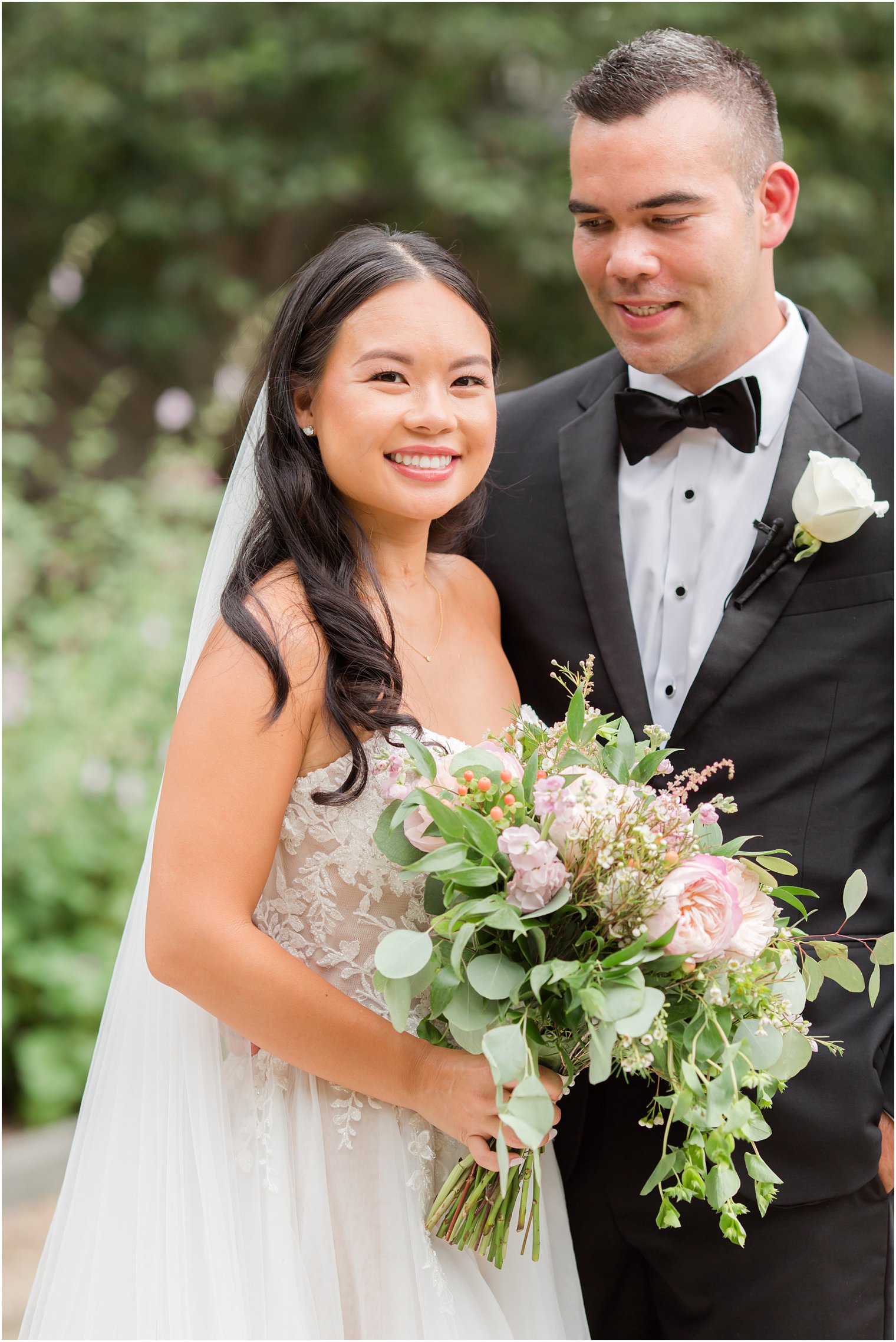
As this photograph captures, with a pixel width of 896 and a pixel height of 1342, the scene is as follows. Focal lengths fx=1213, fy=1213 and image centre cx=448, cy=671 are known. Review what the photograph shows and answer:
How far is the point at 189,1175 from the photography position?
200 centimetres

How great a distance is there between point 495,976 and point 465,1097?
0.91ft

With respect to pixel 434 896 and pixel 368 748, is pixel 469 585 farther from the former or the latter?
pixel 434 896

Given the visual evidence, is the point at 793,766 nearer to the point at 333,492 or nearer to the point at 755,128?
the point at 333,492

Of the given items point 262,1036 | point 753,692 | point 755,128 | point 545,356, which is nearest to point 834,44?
point 545,356

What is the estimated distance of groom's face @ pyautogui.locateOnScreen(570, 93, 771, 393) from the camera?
7.95 ft

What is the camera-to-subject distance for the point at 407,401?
6.68 ft

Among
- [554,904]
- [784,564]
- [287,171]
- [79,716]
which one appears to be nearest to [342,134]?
[287,171]

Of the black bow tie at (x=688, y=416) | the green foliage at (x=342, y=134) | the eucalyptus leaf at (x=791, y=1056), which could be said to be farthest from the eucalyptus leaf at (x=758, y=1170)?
the green foliage at (x=342, y=134)

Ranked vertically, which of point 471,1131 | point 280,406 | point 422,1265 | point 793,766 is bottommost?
point 422,1265

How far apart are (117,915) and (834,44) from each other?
21.7 feet

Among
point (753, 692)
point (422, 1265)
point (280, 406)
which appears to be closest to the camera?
point (422, 1265)

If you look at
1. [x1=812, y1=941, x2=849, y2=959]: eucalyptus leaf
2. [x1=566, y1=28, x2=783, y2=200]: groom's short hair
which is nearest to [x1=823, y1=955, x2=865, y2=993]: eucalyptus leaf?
[x1=812, y1=941, x2=849, y2=959]: eucalyptus leaf

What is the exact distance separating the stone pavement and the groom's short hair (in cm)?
346

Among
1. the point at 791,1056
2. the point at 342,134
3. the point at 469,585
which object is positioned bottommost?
the point at 791,1056
